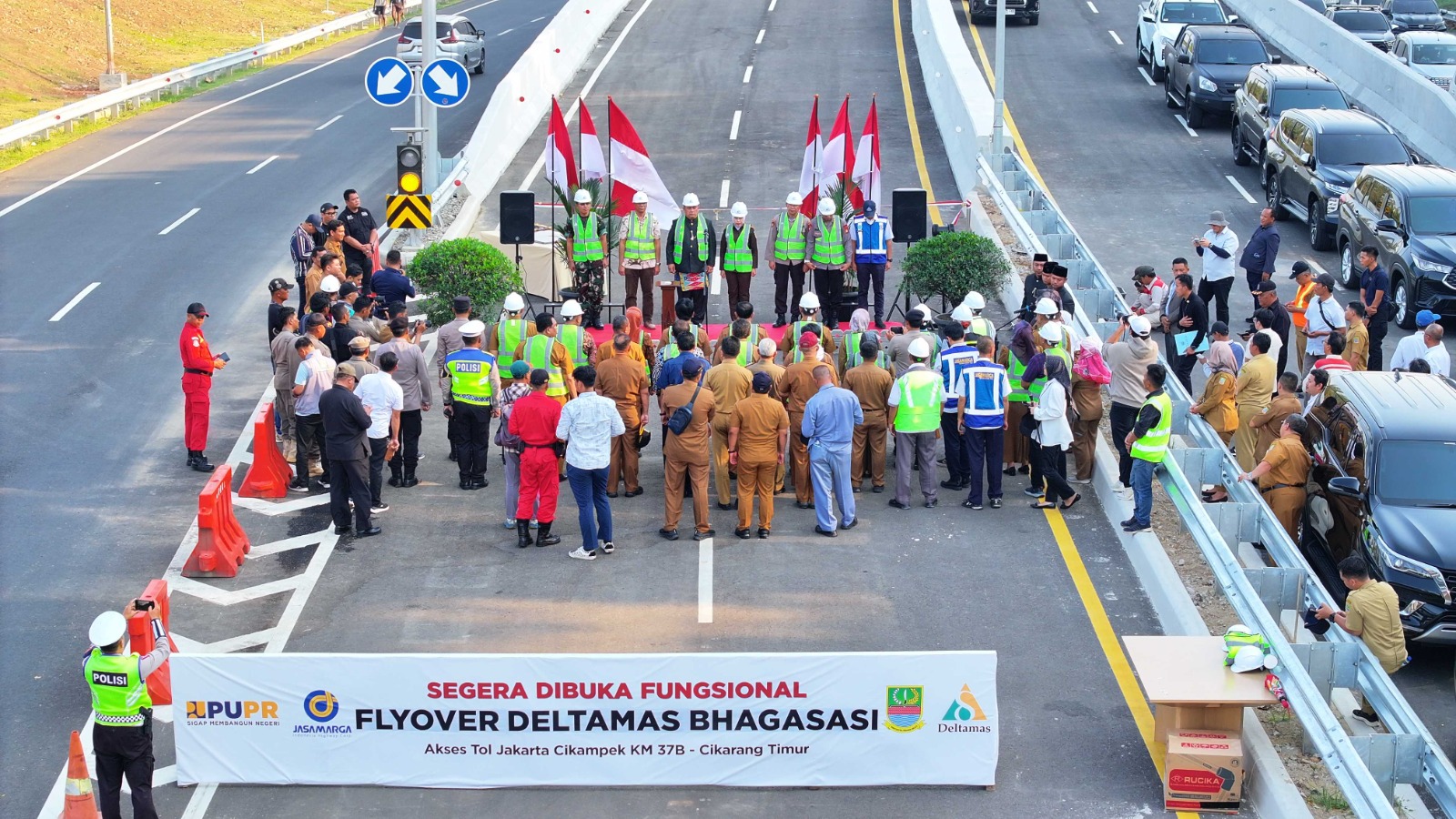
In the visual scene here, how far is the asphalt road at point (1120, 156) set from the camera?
939 inches

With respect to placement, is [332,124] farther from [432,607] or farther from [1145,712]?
[1145,712]

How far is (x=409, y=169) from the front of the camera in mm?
20453

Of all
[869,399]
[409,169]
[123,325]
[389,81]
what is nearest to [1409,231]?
[869,399]

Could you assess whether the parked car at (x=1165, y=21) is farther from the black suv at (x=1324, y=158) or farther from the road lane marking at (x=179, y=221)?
the road lane marking at (x=179, y=221)

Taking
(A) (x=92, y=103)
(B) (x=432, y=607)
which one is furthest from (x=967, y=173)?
(A) (x=92, y=103)

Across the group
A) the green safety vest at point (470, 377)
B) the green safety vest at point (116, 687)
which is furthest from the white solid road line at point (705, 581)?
the green safety vest at point (116, 687)

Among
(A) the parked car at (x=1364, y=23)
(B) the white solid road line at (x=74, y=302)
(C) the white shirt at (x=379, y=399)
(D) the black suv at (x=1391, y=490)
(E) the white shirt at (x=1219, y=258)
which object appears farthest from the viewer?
(A) the parked car at (x=1364, y=23)

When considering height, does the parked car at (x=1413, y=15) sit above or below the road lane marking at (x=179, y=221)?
above

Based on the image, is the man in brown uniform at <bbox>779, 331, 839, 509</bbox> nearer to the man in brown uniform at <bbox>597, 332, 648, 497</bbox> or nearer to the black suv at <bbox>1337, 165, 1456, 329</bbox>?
the man in brown uniform at <bbox>597, 332, 648, 497</bbox>

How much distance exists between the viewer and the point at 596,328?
19.9 metres

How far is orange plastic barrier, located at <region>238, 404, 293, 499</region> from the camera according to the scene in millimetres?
14972

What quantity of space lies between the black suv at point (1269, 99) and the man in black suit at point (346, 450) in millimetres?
17897

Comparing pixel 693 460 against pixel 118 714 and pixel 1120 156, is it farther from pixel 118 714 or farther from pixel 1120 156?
pixel 1120 156

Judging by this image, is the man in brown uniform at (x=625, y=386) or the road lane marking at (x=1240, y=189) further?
the road lane marking at (x=1240, y=189)
